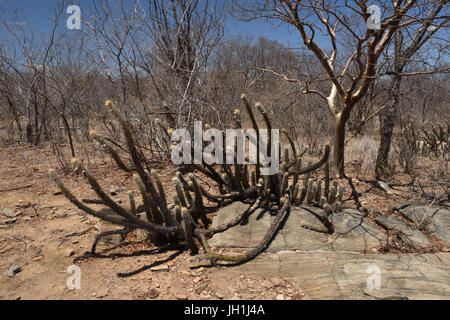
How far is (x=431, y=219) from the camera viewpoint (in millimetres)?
3314

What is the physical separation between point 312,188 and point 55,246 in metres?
3.02

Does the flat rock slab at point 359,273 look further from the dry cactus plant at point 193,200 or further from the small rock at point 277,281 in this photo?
the dry cactus plant at point 193,200

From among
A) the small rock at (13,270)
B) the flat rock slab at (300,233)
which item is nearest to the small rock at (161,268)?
the flat rock slab at (300,233)

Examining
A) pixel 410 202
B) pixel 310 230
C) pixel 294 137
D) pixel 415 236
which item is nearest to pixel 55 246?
pixel 310 230

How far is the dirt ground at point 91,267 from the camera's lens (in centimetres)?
222

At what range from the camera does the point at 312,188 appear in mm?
3502

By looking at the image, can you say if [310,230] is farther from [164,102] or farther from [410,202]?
[164,102]

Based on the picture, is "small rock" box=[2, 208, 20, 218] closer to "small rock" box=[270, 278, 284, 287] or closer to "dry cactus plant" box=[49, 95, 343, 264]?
"dry cactus plant" box=[49, 95, 343, 264]

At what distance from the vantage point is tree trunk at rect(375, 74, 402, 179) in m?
4.50

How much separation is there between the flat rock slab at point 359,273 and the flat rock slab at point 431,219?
1.51 feet

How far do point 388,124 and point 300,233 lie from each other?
9.75ft

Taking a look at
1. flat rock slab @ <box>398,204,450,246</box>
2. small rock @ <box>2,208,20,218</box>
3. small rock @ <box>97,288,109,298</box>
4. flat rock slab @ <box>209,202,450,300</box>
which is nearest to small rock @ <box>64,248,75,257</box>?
small rock @ <box>97,288,109,298</box>

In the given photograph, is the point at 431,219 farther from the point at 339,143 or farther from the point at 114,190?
the point at 114,190

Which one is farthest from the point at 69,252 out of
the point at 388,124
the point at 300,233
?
the point at 388,124
